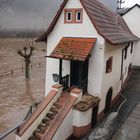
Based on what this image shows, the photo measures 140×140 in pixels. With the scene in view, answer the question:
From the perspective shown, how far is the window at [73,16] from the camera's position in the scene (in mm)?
15020

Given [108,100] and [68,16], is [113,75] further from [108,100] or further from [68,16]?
[68,16]

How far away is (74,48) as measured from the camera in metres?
14.8

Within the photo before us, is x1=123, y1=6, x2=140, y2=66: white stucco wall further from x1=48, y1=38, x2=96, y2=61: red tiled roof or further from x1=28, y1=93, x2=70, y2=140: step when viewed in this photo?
x1=28, y1=93, x2=70, y2=140: step

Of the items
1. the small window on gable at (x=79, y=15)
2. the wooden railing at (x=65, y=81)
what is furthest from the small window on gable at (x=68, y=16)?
the wooden railing at (x=65, y=81)

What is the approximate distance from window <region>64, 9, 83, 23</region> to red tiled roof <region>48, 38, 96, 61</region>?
A: 4.18ft

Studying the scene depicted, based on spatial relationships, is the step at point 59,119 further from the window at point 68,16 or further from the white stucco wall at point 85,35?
the window at point 68,16

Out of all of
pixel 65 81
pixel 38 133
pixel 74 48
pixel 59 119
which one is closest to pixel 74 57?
pixel 74 48

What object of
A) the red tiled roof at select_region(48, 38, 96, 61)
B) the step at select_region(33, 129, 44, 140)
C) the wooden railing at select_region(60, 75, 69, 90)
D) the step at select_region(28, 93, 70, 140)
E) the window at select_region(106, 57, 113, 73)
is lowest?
the step at select_region(33, 129, 44, 140)

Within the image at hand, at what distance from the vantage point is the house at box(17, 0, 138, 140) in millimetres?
12742

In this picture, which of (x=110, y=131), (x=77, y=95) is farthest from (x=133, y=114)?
(x=77, y=95)

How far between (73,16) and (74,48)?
87.8 inches

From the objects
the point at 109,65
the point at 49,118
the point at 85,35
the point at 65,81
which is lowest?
the point at 49,118

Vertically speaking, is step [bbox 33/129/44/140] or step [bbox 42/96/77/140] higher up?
step [bbox 42/96/77/140]

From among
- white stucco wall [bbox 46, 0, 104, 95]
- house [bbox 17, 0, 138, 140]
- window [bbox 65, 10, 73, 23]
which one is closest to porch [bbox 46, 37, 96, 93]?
house [bbox 17, 0, 138, 140]
